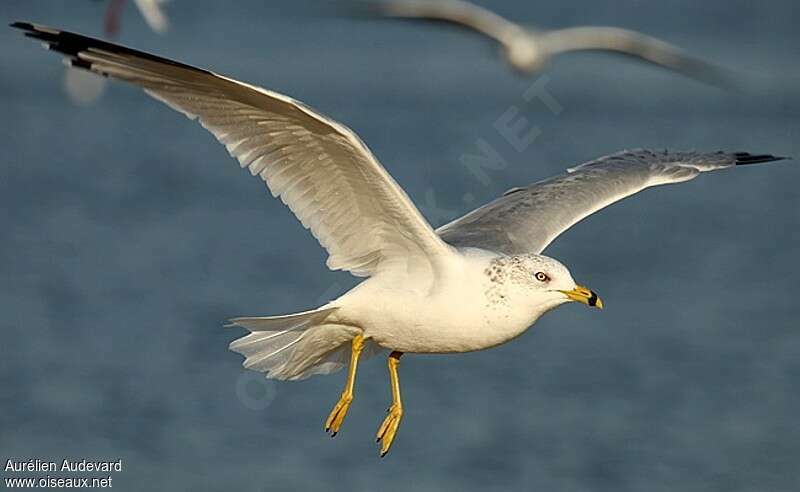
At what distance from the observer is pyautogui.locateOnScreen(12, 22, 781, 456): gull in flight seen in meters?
6.46

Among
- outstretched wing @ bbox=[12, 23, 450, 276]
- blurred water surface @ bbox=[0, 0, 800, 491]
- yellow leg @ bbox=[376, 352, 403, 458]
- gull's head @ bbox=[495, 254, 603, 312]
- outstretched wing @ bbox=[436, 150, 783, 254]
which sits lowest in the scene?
yellow leg @ bbox=[376, 352, 403, 458]

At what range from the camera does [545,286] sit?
688cm

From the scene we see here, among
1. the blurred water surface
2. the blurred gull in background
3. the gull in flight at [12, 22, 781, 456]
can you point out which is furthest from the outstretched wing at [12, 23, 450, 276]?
the blurred gull in background

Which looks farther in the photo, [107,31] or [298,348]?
[107,31]

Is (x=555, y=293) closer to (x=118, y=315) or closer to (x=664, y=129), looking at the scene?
(x=118, y=315)

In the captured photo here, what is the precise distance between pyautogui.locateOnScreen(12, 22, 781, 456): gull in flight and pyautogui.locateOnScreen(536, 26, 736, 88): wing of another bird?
760 centimetres

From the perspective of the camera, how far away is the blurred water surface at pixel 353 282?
476 inches

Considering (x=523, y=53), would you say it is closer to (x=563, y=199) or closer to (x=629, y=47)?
(x=629, y=47)

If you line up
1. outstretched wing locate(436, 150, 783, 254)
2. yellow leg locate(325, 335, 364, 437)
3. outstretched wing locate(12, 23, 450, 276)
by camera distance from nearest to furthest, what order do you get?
outstretched wing locate(12, 23, 450, 276) < yellow leg locate(325, 335, 364, 437) < outstretched wing locate(436, 150, 783, 254)

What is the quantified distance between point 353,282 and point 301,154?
708 cm

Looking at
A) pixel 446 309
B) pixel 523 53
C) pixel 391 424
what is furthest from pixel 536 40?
pixel 446 309

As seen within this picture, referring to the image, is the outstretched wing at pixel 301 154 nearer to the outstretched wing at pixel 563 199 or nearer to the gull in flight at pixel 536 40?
the outstretched wing at pixel 563 199

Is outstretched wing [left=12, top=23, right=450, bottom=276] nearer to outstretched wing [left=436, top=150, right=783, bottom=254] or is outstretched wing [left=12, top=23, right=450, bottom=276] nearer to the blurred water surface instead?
outstretched wing [left=436, top=150, right=783, bottom=254]

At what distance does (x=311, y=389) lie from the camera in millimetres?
13047
